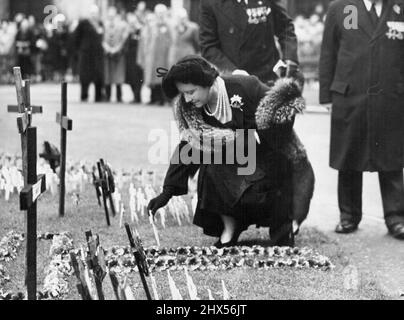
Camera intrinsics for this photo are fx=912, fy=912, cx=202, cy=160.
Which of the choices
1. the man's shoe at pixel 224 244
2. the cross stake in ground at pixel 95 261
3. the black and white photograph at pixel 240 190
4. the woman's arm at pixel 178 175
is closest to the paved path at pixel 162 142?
the black and white photograph at pixel 240 190

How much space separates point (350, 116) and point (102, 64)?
1029cm

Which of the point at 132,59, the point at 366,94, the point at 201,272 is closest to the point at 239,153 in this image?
the point at 201,272

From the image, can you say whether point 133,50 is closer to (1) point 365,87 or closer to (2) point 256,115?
(1) point 365,87

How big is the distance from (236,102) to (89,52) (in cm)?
991

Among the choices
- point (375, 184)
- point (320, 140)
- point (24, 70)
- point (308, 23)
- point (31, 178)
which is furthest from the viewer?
point (308, 23)

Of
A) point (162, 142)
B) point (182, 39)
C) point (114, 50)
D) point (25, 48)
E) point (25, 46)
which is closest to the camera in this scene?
point (162, 142)

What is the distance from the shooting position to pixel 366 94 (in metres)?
5.95

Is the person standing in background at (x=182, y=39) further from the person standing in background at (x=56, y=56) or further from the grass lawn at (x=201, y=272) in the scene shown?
the grass lawn at (x=201, y=272)

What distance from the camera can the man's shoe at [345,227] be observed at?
6.09 metres

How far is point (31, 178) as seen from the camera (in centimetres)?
396

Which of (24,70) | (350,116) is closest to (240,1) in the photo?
(350,116)

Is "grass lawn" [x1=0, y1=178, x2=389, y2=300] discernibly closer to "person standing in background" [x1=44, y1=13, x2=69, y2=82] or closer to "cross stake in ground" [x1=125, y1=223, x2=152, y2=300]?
"cross stake in ground" [x1=125, y1=223, x2=152, y2=300]

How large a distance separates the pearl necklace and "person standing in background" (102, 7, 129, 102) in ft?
35.2
